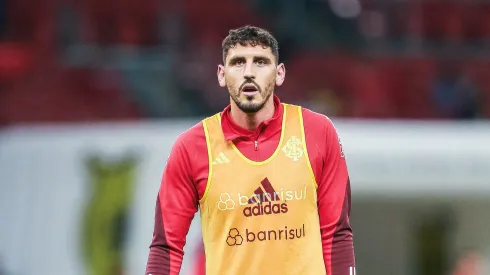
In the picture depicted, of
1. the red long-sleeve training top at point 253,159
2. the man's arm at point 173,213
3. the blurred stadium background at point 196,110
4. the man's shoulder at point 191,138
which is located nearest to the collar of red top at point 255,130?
the red long-sleeve training top at point 253,159

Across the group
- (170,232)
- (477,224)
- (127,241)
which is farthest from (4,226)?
(170,232)

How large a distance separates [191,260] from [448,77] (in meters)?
4.33

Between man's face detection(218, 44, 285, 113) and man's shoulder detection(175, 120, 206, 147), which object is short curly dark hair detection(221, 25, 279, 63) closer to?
man's face detection(218, 44, 285, 113)

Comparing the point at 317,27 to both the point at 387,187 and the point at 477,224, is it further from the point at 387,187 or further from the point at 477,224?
the point at 477,224

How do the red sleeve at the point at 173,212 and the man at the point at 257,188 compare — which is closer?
the man at the point at 257,188

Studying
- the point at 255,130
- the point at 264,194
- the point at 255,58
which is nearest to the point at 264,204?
the point at 264,194

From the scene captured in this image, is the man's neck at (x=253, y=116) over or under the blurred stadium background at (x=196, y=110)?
under

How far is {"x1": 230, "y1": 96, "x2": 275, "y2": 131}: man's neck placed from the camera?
16.8ft

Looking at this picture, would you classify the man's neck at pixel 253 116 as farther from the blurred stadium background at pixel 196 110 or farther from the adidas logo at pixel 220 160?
the blurred stadium background at pixel 196 110

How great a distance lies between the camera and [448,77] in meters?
15.1

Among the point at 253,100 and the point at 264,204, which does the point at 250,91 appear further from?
A: the point at 264,204

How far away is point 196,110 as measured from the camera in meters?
14.4

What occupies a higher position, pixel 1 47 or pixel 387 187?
pixel 1 47

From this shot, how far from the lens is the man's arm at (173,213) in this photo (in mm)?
5062
